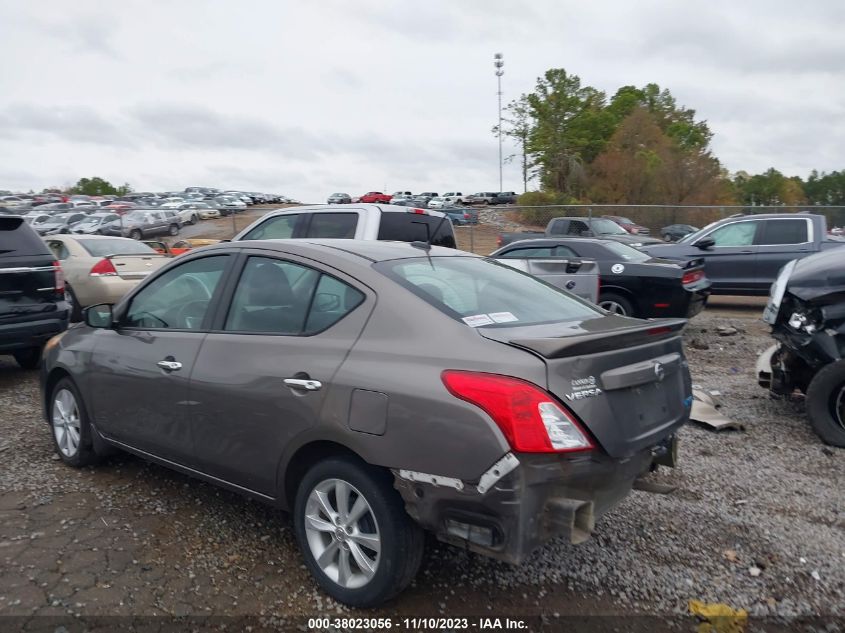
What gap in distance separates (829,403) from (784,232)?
8.08 metres

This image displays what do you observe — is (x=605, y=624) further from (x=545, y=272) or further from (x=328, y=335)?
(x=545, y=272)

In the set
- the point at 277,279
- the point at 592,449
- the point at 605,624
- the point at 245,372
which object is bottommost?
the point at 605,624

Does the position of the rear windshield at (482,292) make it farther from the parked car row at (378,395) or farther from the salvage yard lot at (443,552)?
the salvage yard lot at (443,552)

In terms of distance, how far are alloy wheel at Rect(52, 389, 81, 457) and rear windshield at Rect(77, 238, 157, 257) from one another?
6.18 metres

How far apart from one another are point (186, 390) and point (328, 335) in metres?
1.02

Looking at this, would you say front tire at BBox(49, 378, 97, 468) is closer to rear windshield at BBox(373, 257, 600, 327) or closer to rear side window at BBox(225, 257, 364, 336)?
rear side window at BBox(225, 257, 364, 336)

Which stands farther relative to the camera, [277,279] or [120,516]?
[120,516]

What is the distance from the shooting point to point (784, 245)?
12.2 m

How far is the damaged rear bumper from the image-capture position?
8.89 feet

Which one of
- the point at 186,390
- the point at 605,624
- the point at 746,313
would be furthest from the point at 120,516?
the point at 746,313

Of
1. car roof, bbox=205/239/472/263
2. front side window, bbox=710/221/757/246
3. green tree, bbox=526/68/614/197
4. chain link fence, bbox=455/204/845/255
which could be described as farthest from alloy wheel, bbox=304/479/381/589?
green tree, bbox=526/68/614/197

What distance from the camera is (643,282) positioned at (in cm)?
986

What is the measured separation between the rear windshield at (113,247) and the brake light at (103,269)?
0.38m

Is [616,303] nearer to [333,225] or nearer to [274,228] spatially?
[333,225]
